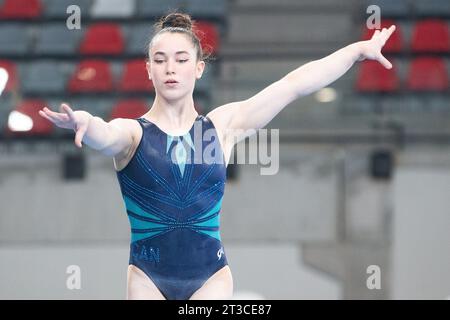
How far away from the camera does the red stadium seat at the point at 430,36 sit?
651 centimetres

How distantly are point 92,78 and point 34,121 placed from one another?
0.57 metres

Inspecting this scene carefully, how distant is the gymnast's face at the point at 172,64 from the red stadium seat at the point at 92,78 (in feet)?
10.4

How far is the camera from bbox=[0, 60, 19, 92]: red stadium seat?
19.6ft

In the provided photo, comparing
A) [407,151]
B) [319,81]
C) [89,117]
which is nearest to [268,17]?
[407,151]

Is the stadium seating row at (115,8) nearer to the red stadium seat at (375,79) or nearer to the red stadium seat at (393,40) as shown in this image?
the red stadium seat at (393,40)

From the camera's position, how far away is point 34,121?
19.4ft

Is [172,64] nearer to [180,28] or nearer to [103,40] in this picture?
[180,28]

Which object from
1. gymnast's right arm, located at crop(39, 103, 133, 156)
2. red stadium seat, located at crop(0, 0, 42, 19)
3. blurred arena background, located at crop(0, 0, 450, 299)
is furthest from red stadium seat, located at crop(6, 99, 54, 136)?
gymnast's right arm, located at crop(39, 103, 133, 156)

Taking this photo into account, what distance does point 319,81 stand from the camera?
3.11 meters

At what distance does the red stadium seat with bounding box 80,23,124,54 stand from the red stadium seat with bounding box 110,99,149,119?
0.82m

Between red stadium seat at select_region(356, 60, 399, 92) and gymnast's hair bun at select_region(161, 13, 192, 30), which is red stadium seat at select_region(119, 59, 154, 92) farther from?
gymnast's hair bun at select_region(161, 13, 192, 30)

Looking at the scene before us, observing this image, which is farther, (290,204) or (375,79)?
(375,79)

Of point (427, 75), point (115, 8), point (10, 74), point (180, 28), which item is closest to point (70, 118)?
point (180, 28)

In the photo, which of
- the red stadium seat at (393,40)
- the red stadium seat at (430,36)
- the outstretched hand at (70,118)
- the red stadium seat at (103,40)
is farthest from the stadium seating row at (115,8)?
the outstretched hand at (70,118)
